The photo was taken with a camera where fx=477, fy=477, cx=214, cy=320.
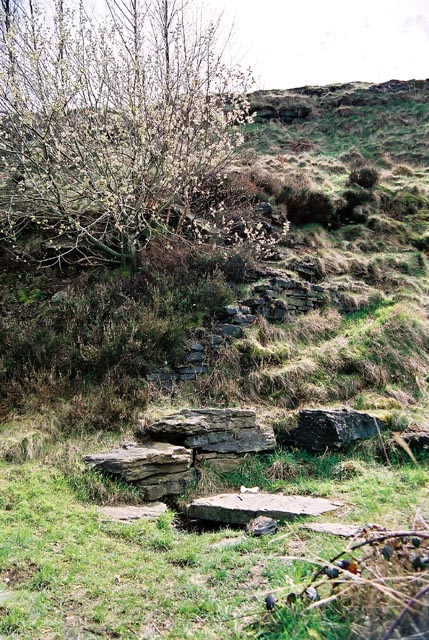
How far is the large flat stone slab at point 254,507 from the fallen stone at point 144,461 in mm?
653

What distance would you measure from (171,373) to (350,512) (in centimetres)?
403

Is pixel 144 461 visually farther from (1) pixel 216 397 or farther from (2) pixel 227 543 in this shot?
(1) pixel 216 397

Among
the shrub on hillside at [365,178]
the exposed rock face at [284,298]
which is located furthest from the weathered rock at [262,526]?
the shrub on hillside at [365,178]

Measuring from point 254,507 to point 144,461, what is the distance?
158 cm

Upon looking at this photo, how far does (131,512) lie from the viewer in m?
5.46

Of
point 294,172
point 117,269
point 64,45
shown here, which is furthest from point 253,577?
point 294,172

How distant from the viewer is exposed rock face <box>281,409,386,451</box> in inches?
279

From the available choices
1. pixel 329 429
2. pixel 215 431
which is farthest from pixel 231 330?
pixel 329 429

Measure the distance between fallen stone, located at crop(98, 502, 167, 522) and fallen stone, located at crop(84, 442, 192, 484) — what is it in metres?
0.44

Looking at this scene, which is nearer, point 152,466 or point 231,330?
point 152,466

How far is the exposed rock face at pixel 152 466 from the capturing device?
239 inches

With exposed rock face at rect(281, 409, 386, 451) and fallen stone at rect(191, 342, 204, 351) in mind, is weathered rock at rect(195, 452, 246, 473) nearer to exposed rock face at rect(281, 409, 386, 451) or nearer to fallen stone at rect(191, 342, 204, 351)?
exposed rock face at rect(281, 409, 386, 451)

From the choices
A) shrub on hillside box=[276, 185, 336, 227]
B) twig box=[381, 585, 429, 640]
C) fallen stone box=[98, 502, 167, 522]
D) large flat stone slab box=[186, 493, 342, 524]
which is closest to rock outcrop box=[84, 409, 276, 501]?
fallen stone box=[98, 502, 167, 522]

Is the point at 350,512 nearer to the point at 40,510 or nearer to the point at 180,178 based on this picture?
the point at 40,510
